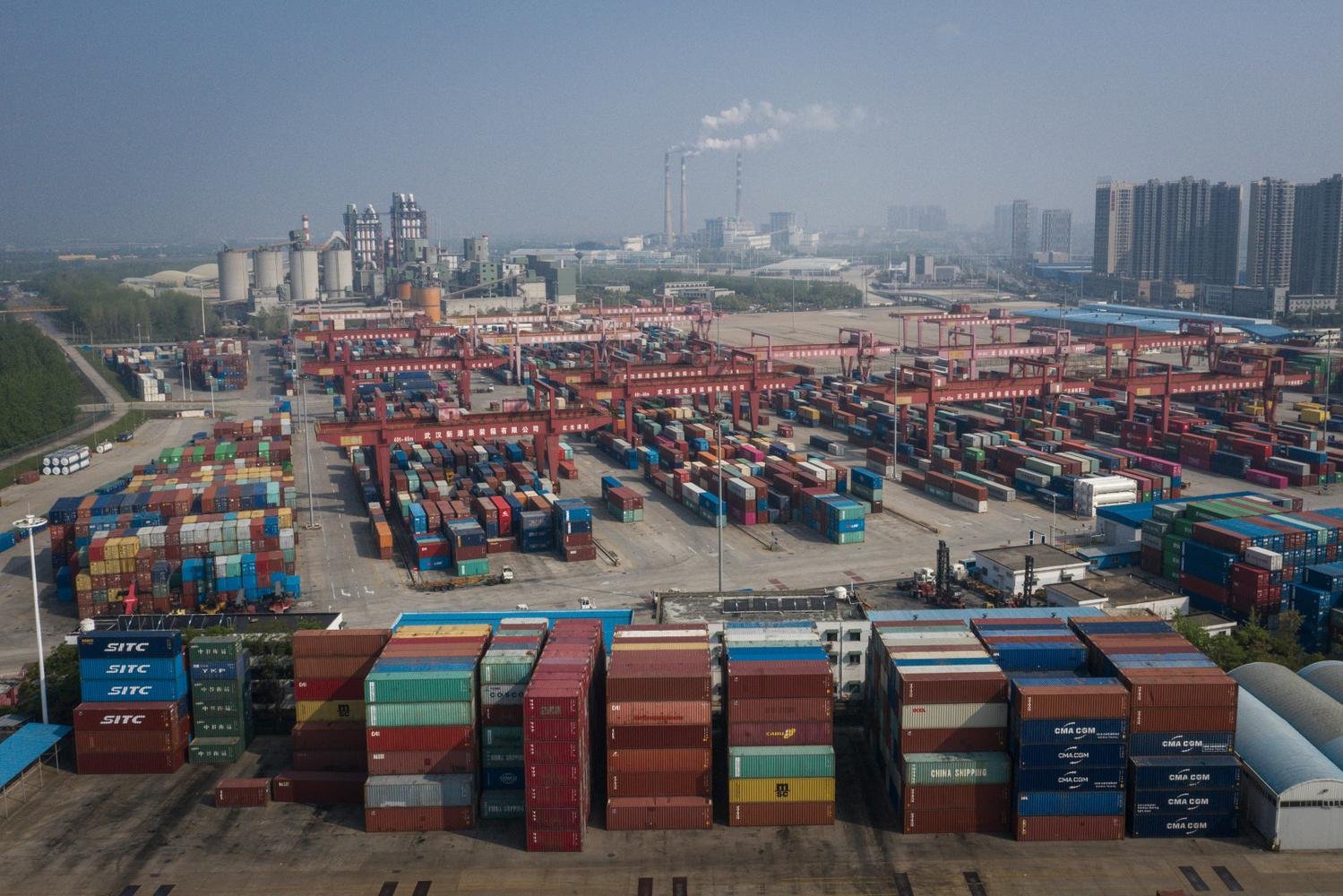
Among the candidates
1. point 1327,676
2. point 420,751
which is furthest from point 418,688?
point 1327,676

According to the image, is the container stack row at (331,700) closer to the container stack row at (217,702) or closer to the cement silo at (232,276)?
the container stack row at (217,702)

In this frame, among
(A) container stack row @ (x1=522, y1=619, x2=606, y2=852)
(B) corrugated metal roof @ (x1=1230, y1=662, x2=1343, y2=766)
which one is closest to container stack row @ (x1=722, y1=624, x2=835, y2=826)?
(A) container stack row @ (x1=522, y1=619, x2=606, y2=852)

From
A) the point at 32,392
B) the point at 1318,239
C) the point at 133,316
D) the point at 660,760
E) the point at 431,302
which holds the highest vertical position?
the point at 1318,239

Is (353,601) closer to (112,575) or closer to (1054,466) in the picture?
(112,575)

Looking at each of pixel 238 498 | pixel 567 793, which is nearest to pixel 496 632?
pixel 567 793

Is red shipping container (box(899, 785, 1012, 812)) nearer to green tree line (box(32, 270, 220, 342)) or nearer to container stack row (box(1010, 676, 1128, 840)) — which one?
container stack row (box(1010, 676, 1128, 840))

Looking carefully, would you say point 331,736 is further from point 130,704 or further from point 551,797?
point 551,797
